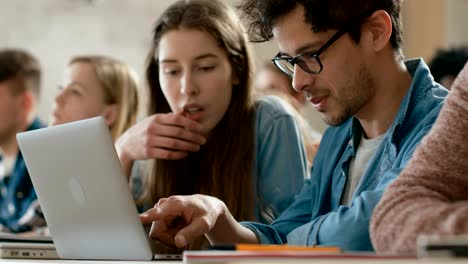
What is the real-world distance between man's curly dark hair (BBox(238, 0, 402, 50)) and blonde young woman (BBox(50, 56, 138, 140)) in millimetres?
1318

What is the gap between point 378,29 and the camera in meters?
1.77

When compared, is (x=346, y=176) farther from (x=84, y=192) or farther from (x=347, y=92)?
(x=84, y=192)

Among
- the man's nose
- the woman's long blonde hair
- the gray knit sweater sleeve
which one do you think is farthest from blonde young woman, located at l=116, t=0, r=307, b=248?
the gray knit sweater sleeve

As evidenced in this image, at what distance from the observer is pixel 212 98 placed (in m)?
2.31

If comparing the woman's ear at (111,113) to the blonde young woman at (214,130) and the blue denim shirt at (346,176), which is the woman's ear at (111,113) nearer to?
the blonde young woman at (214,130)

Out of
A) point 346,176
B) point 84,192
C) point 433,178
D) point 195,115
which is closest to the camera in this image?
point 433,178

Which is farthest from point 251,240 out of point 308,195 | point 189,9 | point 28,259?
point 189,9

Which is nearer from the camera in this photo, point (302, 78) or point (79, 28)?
point (302, 78)

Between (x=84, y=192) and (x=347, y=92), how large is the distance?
0.55m

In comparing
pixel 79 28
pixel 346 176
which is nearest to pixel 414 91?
pixel 346 176

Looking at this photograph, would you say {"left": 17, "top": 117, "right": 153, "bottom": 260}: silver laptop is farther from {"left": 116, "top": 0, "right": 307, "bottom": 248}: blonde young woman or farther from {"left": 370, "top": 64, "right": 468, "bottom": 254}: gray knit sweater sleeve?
{"left": 116, "top": 0, "right": 307, "bottom": 248}: blonde young woman

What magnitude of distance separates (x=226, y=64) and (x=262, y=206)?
1.28 ft

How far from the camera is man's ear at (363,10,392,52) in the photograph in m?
1.76

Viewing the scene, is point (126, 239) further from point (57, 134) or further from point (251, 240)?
point (251, 240)
